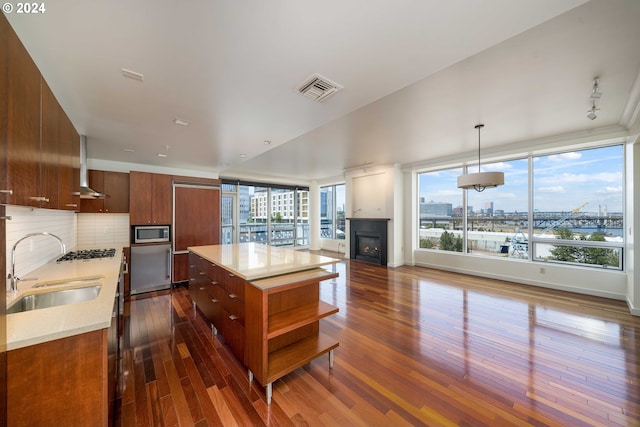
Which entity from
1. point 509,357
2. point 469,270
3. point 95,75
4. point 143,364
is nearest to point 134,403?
point 143,364

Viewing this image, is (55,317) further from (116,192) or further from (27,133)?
(116,192)

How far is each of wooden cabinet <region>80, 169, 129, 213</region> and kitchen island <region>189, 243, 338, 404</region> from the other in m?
3.35

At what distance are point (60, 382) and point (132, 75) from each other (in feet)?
6.86

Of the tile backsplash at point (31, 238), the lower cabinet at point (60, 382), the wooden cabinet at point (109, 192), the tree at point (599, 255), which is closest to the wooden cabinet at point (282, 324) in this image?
the lower cabinet at point (60, 382)

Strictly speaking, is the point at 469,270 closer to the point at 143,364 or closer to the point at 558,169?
the point at 558,169

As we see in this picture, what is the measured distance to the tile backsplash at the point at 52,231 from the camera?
1.93 meters

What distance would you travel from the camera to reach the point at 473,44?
1.52 meters

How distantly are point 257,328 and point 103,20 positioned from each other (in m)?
2.19

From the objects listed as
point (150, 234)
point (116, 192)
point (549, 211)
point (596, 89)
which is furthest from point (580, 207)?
point (116, 192)

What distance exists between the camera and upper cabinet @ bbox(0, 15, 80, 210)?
112 cm

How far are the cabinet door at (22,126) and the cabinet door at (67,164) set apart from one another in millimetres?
679

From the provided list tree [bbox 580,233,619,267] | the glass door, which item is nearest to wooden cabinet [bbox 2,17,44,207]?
the glass door

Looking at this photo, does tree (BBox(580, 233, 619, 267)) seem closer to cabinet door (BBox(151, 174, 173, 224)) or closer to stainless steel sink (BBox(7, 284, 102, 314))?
stainless steel sink (BBox(7, 284, 102, 314))

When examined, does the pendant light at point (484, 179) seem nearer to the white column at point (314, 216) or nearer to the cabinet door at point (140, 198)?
the cabinet door at point (140, 198)
